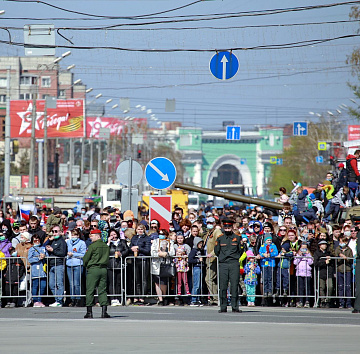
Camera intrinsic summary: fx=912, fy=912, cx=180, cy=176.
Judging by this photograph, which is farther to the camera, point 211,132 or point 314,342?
point 211,132

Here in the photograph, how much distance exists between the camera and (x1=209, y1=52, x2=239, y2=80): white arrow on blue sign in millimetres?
20688

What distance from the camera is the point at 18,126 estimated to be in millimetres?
59344

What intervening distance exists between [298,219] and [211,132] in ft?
451

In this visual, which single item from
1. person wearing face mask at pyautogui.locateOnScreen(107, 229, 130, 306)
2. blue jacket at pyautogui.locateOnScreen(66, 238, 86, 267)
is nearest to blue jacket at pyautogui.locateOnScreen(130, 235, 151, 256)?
person wearing face mask at pyautogui.locateOnScreen(107, 229, 130, 306)

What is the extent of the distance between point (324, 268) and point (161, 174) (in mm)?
3864

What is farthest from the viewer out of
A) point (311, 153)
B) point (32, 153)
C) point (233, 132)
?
point (311, 153)

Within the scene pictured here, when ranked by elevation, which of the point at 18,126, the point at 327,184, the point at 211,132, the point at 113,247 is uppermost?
the point at 211,132

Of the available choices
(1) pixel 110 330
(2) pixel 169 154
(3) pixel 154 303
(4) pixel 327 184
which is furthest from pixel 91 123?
(1) pixel 110 330

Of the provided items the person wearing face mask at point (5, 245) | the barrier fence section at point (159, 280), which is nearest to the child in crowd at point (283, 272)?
the barrier fence section at point (159, 280)

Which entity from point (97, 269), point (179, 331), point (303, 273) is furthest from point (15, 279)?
point (179, 331)

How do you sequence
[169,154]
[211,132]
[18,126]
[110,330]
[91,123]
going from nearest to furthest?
[110,330], [18,126], [91,123], [169,154], [211,132]

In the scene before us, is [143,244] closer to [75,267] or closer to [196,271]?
[196,271]

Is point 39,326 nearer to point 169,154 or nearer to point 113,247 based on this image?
point 113,247

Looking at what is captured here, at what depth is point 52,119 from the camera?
60.6 meters
